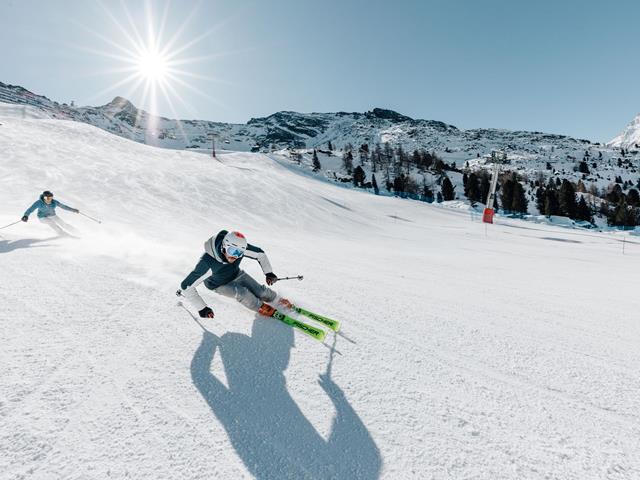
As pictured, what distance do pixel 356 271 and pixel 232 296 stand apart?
4321mm

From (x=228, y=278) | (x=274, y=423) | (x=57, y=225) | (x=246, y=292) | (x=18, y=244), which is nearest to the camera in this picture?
(x=274, y=423)

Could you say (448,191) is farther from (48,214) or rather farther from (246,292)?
(246,292)

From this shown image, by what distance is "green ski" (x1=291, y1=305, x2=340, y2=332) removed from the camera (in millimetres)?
4809

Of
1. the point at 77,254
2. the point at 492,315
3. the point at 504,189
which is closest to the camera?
the point at 492,315

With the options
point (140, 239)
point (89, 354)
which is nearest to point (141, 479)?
point (89, 354)

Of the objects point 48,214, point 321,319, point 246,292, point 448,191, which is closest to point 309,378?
point 321,319

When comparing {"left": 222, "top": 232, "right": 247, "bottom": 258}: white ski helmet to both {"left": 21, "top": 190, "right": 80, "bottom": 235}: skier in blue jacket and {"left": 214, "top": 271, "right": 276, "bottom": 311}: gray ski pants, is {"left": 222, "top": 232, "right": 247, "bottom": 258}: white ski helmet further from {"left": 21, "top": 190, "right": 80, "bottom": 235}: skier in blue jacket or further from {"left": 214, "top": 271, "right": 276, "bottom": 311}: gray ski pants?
{"left": 21, "top": 190, "right": 80, "bottom": 235}: skier in blue jacket

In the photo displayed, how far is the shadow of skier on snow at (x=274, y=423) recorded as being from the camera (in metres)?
2.46

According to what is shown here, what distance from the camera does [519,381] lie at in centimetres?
362

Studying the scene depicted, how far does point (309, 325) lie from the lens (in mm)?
4746

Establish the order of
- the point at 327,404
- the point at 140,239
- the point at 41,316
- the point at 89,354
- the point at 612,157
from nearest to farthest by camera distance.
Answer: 1. the point at 327,404
2. the point at 89,354
3. the point at 41,316
4. the point at 140,239
5. the point at 612,157

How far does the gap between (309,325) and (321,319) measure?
294 millimetres

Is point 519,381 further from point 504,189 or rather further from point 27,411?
point 504,189

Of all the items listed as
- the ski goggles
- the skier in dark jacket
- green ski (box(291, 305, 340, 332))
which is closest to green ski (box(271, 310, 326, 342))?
the skier in dark jacket
